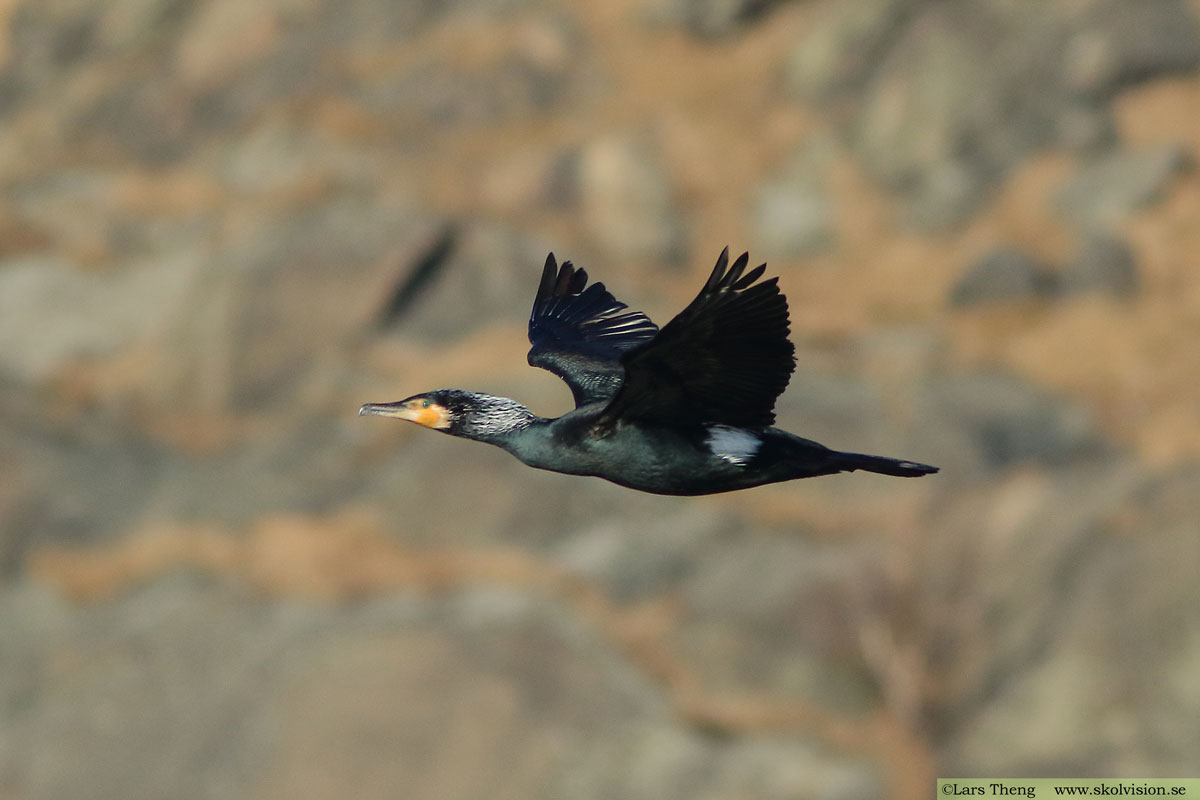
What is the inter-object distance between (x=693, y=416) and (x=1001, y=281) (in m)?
24.0

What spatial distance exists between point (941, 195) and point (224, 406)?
15527 millimetres

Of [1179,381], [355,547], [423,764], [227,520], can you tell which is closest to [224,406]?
[227,520]

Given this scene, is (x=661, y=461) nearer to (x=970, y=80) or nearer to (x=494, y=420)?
(x=494, y=420)

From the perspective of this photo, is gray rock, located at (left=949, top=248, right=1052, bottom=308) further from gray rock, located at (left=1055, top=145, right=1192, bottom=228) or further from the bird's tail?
the bird's tail

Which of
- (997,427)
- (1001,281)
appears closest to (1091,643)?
(997,427)

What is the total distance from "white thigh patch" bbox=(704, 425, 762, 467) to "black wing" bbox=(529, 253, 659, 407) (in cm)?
177

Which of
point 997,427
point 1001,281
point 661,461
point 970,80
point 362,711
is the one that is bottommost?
point 661,461

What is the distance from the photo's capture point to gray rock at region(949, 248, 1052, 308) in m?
30.6

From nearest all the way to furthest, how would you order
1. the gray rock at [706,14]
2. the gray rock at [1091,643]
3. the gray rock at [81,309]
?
1. the gray rock at [1091,643]
2. the gray rock at [81,309]
3. the gray rock at [706,14]

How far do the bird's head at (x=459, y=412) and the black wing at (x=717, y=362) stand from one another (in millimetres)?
1097

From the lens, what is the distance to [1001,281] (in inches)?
1211

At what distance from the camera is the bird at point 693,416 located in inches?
288

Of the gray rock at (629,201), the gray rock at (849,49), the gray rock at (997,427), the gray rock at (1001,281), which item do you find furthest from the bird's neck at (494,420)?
the gray rock at (849,49)

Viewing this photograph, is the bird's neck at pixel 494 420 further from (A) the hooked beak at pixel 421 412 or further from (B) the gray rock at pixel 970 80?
(B) the gray rock at pixel 970 80
